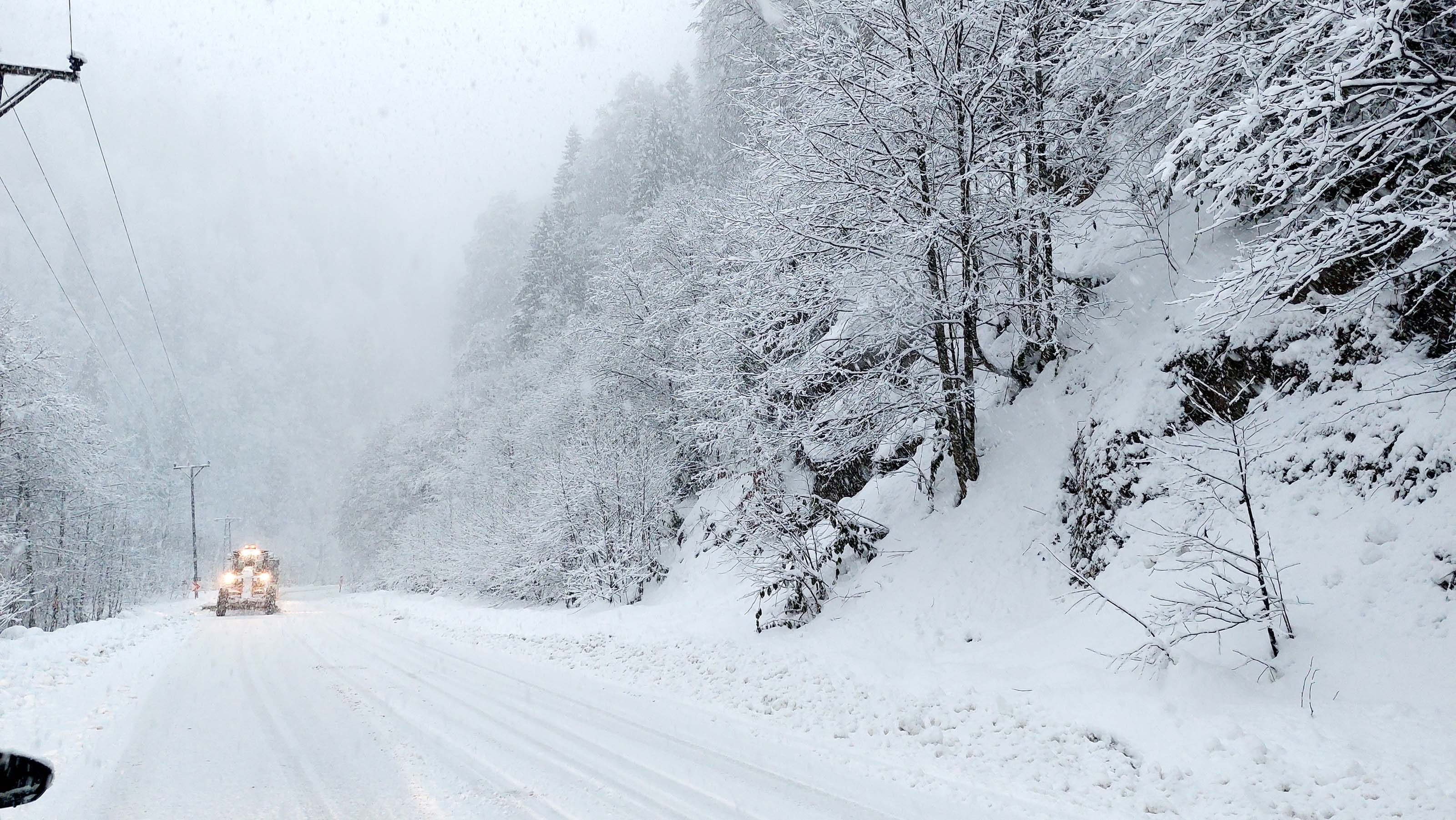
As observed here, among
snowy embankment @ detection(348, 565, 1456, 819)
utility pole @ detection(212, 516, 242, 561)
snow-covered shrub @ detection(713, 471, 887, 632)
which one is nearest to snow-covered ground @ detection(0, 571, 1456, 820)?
snowy embankment @ detection(348, 565, 1456, 819)

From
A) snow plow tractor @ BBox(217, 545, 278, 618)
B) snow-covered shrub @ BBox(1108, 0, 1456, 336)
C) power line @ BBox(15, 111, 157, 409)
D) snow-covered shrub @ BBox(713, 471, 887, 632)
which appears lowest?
snow plow tractor @ BBox(217, 545, 278, 618)

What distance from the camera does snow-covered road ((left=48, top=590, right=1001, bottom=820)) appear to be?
16.7 feet

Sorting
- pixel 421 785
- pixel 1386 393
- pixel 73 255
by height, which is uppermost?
pixel 73 255

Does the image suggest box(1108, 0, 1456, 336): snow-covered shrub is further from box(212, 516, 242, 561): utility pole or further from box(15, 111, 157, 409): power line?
box(212, 516, 242, 561): utility pole

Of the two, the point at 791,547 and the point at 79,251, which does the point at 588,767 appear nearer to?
the point at 791,547

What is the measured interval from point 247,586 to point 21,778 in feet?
108

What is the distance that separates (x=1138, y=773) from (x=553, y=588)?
21968 mm

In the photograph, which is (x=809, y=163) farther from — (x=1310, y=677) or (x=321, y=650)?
(x=321, y=650)

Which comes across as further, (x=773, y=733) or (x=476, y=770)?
(x=773, y=733)

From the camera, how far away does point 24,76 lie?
10.1 m

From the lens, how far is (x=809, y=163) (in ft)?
38.2

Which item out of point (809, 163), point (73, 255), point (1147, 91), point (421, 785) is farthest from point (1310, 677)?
point (73, 255)

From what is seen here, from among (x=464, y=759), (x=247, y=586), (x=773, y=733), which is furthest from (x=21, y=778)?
(x=247, y=586)

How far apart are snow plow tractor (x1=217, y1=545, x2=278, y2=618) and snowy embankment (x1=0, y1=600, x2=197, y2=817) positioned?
A: 37.4ft
